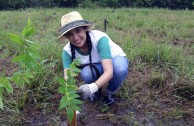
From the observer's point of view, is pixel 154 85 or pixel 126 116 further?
pixel 154 85

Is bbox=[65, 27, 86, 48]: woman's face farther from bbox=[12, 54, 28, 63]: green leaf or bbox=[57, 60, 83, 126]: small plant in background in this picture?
bbox=[12, 54, 28, 63]: green leaf

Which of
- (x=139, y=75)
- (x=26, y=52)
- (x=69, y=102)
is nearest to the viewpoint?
(x=26, y=52)

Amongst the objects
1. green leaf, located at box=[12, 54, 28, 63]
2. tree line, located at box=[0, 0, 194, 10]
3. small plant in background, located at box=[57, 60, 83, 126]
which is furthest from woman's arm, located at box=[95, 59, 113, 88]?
tree line, located at box=[0, 0, 194, 10]

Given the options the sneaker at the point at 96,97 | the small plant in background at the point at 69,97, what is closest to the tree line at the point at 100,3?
the sneaker at the point at 96,97

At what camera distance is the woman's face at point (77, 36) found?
2.22 metres

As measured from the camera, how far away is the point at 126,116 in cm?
254

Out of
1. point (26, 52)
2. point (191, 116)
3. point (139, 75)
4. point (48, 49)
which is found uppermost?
point (26, 52)

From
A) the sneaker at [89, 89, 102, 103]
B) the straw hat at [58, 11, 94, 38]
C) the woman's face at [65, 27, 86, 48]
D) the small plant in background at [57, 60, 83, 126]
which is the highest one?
the straw hat at [58, 11, 94, 38]

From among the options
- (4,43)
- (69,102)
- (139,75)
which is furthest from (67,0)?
(69,102)

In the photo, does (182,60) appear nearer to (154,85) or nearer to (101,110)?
(154,85)

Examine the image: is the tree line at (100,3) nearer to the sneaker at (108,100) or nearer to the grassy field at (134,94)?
the grassy field at (134,94)

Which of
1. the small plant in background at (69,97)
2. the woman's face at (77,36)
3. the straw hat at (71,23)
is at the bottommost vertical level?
the small plant in background at (69,97)

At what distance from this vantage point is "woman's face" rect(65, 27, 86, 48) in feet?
7.29

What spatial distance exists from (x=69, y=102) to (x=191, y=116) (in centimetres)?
173
